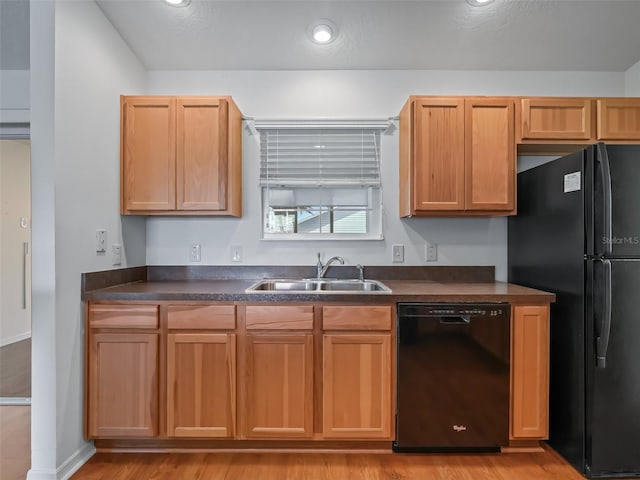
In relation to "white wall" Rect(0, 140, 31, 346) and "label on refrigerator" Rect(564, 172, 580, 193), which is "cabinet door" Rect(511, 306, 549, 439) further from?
"white wall" Rect(0, 140, 31, 346)

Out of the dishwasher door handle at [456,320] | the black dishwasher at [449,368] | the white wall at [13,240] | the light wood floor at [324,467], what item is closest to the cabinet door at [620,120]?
the black dishwasher at [449,368]

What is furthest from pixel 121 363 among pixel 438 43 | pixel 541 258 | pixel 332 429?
pixel 438 43

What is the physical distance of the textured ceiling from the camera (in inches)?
87.0

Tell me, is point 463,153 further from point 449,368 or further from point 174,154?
point 174,154

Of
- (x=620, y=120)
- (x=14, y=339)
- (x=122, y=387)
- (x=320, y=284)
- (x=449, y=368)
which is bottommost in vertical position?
(x=14, y=339)

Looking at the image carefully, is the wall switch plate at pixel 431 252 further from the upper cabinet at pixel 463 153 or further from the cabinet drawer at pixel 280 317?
the cabinet drawer at pixel 280 317

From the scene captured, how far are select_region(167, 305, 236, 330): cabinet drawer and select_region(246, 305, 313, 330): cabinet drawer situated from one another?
111 millimetres

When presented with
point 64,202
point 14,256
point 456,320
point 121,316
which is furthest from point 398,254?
point 14,256

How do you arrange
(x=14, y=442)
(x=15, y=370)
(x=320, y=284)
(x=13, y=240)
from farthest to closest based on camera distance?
(x=13, y=240)
(x=15, y=370)
(x=320, y=284)
(x=14, y=442)

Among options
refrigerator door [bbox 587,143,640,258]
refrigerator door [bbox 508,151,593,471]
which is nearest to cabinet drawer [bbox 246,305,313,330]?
refrigerator door [bbox 508,151,593,471]

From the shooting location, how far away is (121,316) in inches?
77.7

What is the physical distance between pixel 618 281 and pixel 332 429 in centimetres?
172

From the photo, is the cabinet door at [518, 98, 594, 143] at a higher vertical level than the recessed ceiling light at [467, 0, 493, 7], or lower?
lower

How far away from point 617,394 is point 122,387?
2689mm
